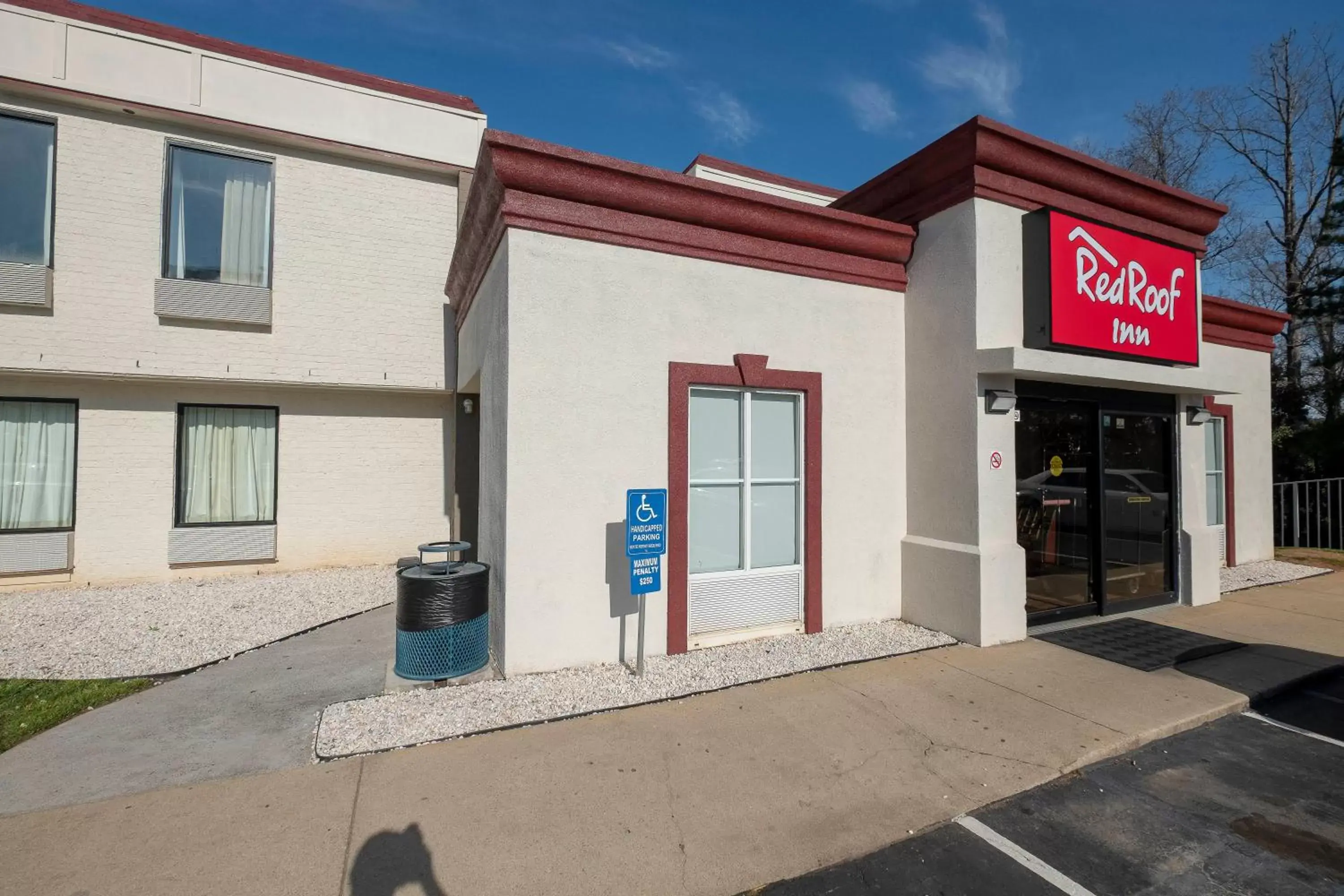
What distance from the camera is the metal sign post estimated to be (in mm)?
4980

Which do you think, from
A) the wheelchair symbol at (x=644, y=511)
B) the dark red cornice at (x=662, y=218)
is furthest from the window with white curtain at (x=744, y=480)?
the dark red cornice at (x=662, y=218)

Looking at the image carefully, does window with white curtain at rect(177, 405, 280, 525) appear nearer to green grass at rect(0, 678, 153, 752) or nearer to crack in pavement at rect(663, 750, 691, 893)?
green grass at rect(0, 678, 153, 752)

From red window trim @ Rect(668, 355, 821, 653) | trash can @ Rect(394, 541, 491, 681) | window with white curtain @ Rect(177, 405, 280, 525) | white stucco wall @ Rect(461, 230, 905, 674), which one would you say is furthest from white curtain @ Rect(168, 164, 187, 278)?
red window trim @ Rect(668, 355, 821, 653)

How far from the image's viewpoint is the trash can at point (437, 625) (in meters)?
5.00

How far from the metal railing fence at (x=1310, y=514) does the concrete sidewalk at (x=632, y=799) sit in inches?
461

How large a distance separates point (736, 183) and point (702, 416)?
8.99 metres

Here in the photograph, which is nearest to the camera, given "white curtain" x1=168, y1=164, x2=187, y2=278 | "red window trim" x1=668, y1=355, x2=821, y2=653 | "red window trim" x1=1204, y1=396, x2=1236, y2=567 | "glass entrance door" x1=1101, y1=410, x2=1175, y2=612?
"red window trim" x1=668, y1=355, x2=821, y2=653

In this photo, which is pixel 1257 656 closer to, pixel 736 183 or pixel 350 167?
pixel 736 183

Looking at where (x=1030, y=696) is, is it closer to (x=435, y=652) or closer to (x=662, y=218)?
(x=435, y=652)

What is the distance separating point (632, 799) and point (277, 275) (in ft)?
31.3

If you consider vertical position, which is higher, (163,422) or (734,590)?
(163,422)

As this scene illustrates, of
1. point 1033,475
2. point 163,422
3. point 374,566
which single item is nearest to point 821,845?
point 1033,475

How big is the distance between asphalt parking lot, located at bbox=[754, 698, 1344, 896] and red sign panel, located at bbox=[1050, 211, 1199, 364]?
3.99 meters

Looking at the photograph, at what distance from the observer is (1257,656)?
19.1 ft
